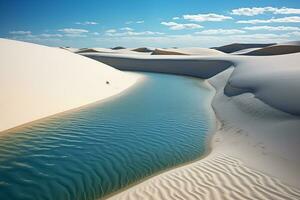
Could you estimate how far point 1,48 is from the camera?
62.4 feet

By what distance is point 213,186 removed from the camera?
6.89 metres

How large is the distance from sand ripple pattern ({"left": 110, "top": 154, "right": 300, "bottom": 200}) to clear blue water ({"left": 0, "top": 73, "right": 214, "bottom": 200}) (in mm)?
703

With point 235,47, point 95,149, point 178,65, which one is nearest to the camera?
point 95,149

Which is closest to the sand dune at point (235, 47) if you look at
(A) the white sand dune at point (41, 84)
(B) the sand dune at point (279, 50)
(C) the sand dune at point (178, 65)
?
(B) the sand dune at point (279, 50)

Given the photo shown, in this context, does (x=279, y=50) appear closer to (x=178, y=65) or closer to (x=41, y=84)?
(x=178, y=65)

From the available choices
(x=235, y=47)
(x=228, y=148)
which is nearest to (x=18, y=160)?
(x=228, y=148)

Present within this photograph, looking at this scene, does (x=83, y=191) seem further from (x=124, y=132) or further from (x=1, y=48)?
(x=1, y=48)

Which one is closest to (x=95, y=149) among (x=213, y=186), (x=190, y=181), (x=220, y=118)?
(x=190, y=181)

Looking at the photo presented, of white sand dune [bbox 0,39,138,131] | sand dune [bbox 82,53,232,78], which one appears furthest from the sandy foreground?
sand dune [bbox 82,53,232,78]

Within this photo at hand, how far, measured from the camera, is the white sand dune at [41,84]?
13.9 m

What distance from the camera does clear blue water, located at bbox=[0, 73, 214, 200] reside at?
24.0ft

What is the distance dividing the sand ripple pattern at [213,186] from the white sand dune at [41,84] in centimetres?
751

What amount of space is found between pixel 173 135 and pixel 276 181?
4964 millimetres

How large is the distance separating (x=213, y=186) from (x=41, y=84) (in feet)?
42.2
